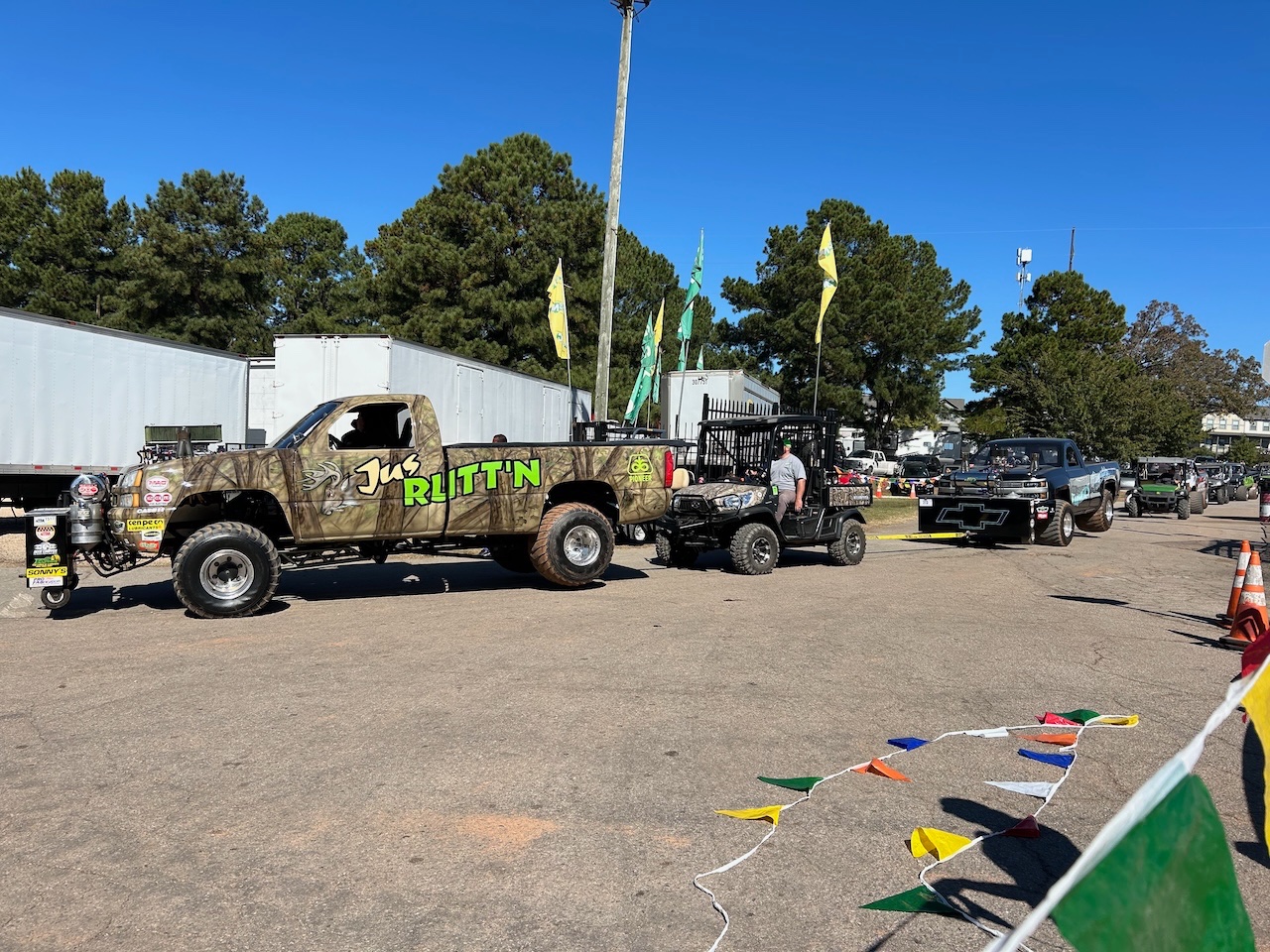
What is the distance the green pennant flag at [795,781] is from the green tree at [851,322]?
42875mm

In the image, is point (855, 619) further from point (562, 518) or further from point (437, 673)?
point (437, 673)

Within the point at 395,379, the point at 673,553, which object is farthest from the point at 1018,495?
the point at 395,379

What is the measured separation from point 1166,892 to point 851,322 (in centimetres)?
4793

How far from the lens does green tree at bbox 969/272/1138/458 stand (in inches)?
1508

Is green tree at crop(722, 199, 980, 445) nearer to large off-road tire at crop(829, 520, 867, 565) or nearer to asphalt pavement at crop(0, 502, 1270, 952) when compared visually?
large off-road tire at crop(829, 520, 867, 565)

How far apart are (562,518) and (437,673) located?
13.2 feet

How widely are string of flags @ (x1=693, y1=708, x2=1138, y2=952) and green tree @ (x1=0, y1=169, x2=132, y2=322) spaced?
140ft

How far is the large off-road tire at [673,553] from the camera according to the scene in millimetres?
12961

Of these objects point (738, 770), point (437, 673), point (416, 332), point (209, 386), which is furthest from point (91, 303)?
point (738, 770)

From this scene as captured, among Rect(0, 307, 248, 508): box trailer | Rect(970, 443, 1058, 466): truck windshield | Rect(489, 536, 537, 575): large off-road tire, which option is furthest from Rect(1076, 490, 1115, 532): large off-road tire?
Rect(0, 307, 248, 508): box trailer

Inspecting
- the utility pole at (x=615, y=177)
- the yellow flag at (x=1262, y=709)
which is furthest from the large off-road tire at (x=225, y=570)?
the utility pole at (x=615, y=177)

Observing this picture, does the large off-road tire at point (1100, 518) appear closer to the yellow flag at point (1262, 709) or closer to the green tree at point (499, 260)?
the yellow flag at point (1262, 709)

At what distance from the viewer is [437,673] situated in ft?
22.2

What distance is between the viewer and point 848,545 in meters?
13.7
